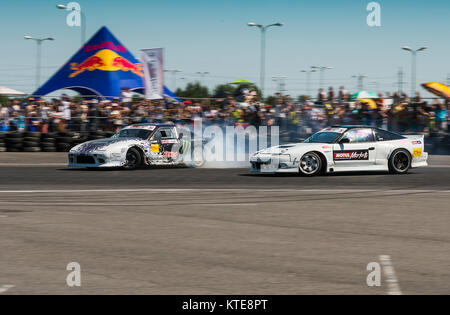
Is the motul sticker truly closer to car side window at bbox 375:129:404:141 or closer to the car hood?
car side window at bbox 375:129:404:141

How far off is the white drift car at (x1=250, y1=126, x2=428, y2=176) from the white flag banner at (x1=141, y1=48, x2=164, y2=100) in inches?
309

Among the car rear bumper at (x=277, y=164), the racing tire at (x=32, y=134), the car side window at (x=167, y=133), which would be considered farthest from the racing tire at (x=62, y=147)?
the car rear bumper at (x=277, y=164)

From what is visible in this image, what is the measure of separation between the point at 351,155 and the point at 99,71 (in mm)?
18698

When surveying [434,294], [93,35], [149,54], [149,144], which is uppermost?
[93,35]

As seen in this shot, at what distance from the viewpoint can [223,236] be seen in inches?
281

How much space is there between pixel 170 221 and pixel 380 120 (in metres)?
14.9

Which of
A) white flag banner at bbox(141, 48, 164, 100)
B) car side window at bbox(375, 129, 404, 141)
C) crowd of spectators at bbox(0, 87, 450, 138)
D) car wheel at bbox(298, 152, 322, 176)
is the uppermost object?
white flag banner at bbox(141, 48, 164, 100)

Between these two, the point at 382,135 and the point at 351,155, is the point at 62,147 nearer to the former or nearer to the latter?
the point at 351,155

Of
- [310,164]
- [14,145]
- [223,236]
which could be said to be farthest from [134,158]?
[223,236]

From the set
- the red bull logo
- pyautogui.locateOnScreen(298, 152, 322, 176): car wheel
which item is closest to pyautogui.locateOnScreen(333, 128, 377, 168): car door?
pyautogui.locateOnScreen(298, 152, 322, 176): car wheel

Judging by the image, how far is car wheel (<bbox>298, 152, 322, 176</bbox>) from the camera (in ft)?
46.4

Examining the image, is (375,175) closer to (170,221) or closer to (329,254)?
(170,221)

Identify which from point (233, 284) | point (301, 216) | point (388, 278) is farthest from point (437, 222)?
point (233, 284)

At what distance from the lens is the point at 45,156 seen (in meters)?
20.7
